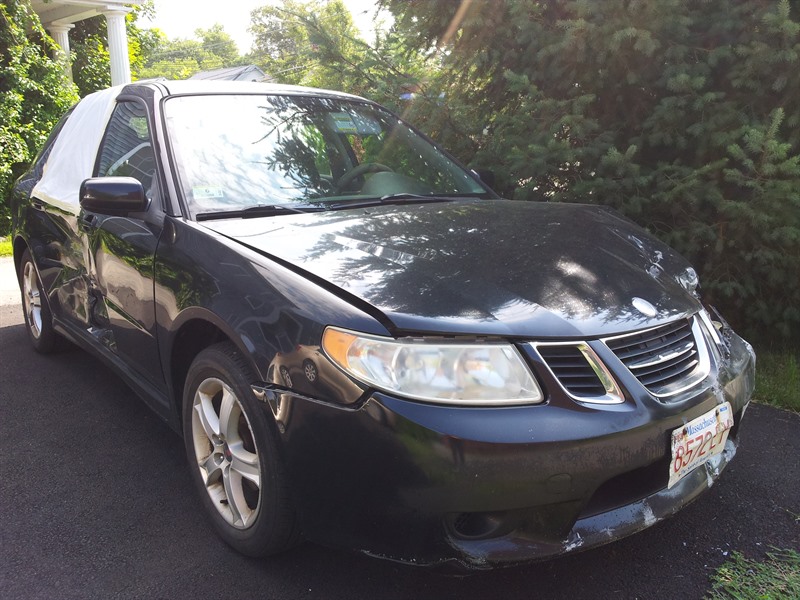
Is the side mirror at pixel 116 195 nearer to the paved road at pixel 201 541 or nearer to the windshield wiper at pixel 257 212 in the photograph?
the windshield wiper at pixel 257 212

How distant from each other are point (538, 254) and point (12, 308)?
557 cm

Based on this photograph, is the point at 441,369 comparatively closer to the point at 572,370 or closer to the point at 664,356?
the point at 572,370

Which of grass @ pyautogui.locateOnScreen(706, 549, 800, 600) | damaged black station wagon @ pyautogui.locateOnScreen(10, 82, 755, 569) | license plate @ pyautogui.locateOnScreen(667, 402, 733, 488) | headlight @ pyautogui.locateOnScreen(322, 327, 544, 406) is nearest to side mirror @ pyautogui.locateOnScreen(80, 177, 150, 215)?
damaged black station wagon @ pyautogui.locateOnScreen(10, 82, 755, 569)

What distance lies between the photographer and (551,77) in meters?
4.81

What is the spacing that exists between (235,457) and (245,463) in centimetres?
7

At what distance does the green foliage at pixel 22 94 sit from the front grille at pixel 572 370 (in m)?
10.0

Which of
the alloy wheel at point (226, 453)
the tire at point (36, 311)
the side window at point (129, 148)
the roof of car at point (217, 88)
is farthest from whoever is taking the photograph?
the tire at point (36, 311)

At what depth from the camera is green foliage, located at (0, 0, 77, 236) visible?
9.94 m

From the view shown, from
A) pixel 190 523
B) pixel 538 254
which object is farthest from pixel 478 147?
pixel 190 523

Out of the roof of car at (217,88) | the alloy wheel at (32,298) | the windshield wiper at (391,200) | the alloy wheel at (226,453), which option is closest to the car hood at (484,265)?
the windshield wiper at (391,200)

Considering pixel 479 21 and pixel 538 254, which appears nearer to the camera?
pixel 538 254

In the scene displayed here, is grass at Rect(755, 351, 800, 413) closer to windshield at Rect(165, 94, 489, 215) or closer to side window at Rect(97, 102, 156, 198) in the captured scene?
windshield at Rect(165, 94, 489, 215)

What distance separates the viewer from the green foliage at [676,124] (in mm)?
3928

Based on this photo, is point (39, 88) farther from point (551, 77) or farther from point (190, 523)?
point (190, 523)
